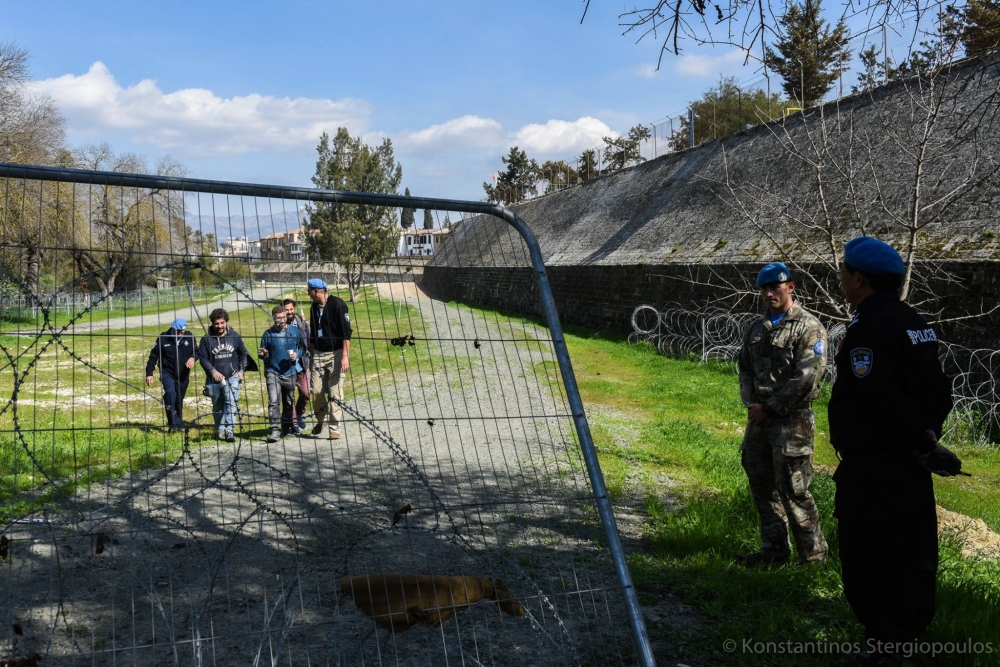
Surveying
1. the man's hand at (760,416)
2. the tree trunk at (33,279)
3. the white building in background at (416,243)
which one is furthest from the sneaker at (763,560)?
the tree trunk at (33,279)

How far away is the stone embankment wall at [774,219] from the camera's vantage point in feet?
19.8

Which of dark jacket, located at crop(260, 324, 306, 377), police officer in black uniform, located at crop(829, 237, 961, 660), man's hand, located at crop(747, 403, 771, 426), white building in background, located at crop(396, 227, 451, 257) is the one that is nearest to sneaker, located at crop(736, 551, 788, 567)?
man's hand, located at crop(747, 403, 771, 426)

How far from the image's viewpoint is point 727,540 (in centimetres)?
499

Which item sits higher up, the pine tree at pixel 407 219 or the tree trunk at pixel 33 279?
the pine tree at pixel 407 219

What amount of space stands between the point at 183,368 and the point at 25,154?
1070 inches

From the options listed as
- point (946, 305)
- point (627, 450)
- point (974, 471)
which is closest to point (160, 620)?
point (627, 450)

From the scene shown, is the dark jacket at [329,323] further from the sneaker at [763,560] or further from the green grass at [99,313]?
the sneaker at [763,560]

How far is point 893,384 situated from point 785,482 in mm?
1428

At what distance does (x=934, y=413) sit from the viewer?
3.10 m

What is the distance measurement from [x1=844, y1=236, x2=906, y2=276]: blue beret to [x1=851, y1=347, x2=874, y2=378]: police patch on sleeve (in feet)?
1.16

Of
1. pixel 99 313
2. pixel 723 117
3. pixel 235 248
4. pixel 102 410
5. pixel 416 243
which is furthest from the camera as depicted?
pixel 723 117

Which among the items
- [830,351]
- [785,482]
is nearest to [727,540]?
[785,482]

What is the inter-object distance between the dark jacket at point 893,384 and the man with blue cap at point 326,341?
6.99 feet

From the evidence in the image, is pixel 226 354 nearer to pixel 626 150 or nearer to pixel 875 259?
pixel 875 259
